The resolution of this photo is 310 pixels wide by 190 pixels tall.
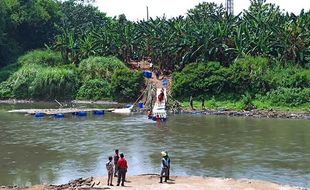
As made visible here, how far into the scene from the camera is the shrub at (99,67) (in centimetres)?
6700

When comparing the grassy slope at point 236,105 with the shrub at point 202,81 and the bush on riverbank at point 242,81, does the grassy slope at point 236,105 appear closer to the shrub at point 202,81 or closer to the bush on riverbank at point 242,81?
the bush on riverbank at point 242,81

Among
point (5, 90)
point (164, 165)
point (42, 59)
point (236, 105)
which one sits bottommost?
point (164, 165)

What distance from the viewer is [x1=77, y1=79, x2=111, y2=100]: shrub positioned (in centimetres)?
6475

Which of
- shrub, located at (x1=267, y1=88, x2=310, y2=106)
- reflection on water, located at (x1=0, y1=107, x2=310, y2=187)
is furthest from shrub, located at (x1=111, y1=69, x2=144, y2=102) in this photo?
shrub, located at (x1=267, y1=88, x2=310, y2=106)

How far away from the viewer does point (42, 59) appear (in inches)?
2874

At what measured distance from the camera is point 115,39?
232 feet

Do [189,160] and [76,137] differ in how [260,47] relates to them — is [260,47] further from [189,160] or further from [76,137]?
[189,160]

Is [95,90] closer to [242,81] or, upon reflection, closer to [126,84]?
[126,84]

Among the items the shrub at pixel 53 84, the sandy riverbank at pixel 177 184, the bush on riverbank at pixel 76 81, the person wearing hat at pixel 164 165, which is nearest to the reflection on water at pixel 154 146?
the sandy riverbank at pixel 177 184

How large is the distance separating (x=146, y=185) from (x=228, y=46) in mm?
42674

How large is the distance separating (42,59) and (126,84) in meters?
16.8

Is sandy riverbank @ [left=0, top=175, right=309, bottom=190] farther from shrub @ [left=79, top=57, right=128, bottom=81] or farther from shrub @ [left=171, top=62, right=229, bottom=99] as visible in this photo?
shrub @ [left=79, top=57, right=128, bottom=81]

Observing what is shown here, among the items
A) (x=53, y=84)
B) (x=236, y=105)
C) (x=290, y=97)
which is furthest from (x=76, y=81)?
(x=290, y=97)

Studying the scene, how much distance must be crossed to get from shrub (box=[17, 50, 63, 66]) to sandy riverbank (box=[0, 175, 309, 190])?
5157 centimetres
